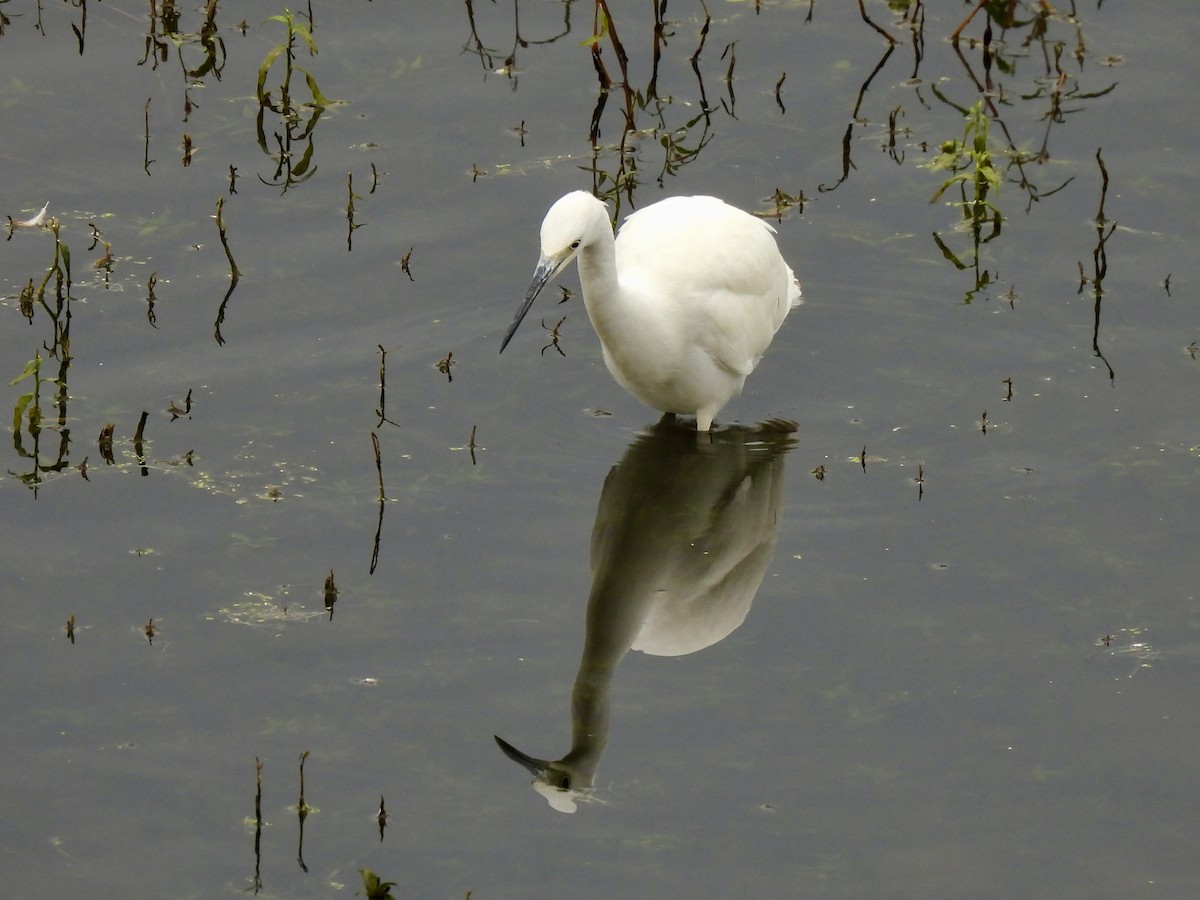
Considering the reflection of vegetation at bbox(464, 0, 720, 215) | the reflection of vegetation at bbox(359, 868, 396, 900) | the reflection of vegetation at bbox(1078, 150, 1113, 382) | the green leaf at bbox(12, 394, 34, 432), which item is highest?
the reflection of vegetation at bbox(464, 0, 720, 215)

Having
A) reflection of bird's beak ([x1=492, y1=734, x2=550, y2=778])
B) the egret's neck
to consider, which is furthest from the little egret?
reflection of bird's beak ([x1=492, y1=734, x2=550, y2=778])

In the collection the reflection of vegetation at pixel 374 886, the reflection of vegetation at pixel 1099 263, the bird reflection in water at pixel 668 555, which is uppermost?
the reflection of vegetation at pixel 1099 263

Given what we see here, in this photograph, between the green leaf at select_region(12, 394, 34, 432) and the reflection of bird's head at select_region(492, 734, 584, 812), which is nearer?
the reflection of bird's head at select_region(492, 734, 584, 812)

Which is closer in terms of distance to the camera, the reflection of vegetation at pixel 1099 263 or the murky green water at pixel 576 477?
the murky green water at pixel 576 477

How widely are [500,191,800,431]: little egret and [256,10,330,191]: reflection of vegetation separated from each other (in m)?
1.87

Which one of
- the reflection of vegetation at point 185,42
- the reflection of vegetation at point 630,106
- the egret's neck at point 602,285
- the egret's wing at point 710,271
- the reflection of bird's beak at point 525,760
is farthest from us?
the reflection of vegetation at point 185,42

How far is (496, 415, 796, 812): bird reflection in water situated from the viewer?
5578 mm

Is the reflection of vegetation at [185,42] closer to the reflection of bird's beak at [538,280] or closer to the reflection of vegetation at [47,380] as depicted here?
the reflection of vegetation at [47,380]

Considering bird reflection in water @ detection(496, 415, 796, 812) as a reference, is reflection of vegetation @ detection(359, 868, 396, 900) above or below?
below

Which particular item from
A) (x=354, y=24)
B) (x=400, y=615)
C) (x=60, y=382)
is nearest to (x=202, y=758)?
(x=400, y=615)

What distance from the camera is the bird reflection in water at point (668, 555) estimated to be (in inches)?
220

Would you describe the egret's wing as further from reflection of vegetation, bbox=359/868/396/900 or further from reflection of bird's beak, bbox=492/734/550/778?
reflection of vegetation, bbox=359/868/396/900

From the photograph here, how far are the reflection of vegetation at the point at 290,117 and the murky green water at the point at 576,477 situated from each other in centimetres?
4

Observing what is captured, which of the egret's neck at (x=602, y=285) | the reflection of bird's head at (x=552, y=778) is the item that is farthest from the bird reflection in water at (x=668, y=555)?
the egret's neck at (x=602, y=285)
